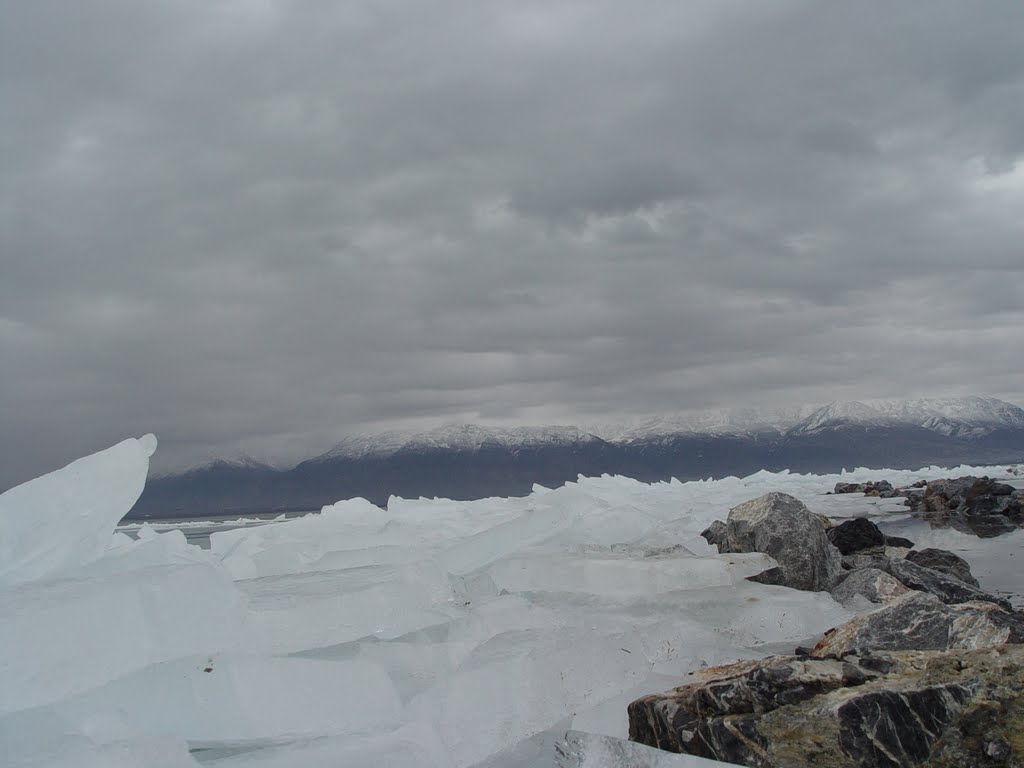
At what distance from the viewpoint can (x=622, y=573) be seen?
520 centimetres

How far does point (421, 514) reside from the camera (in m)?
9.36

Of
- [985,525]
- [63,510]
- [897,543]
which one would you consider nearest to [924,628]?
[63,510]

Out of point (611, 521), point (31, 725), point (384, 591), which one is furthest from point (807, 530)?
point (31, 725)

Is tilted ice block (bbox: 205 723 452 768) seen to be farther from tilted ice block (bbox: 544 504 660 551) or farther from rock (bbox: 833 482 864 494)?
rock (bbox: 833 482 864 494)

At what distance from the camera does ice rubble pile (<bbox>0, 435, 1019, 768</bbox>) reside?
2.62 metres

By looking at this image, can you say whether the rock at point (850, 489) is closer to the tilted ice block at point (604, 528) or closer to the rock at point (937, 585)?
the tilted ice block at point (604, 528)

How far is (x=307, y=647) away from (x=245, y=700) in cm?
57

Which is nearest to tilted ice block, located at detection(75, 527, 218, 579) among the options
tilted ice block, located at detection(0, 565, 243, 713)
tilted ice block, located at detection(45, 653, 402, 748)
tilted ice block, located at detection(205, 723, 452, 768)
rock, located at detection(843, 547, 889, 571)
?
tilted ice block, located at detection(0, 565, 243, 713)

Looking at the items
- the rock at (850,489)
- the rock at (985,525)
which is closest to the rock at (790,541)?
the rock at (985,525)

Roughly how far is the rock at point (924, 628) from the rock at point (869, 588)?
1.32 m

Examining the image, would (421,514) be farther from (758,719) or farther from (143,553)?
(758,719)

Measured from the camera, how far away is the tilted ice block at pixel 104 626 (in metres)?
2.61

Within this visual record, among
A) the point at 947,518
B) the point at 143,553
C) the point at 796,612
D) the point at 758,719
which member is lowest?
the point at 947,518

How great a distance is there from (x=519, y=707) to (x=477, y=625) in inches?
41.3
